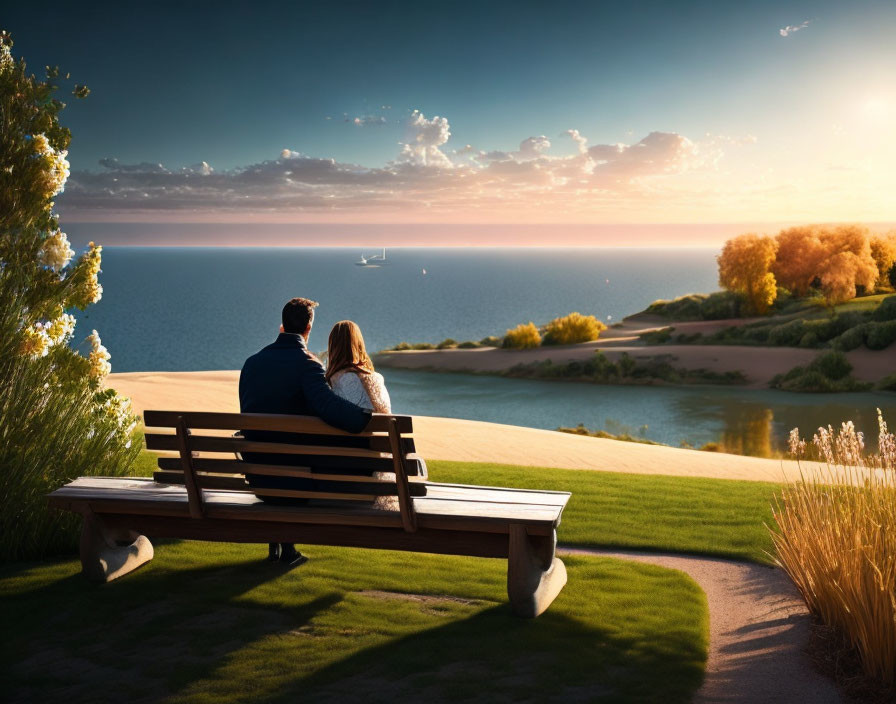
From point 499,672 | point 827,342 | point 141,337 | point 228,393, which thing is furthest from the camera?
point 141,337

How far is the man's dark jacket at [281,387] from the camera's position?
4.67m

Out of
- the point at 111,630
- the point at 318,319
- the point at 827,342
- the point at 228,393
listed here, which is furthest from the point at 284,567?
the point at 318,319

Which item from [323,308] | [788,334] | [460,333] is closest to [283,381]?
[788,334]

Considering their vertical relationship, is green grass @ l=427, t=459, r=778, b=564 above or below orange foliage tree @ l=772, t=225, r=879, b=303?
below

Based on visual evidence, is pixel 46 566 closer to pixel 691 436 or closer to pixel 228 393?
pixel 228 393

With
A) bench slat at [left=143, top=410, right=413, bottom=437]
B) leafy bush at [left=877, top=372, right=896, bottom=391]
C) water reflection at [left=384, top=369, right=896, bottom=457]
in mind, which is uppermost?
bench slat at [left=143, top=410, right=413, bottom=437]

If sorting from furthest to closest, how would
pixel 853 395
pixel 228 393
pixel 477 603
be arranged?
pixel 853 395 → pixel 228 393 → pixel 477 603

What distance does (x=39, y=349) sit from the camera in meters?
5.79

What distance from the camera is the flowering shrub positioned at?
5645 mm

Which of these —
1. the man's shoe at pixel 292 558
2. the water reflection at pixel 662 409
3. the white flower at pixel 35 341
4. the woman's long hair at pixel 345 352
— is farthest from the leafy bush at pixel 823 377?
the white flower at pixel 35 341

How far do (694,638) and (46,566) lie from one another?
4002 mm

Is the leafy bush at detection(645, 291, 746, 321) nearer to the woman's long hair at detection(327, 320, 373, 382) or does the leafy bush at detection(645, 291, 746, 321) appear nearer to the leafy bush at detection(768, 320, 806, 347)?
the leafy bush at detection(768, 320, 806, 347)

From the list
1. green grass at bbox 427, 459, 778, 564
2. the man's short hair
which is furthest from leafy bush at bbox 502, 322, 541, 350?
the man's short hair

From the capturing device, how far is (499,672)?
13.3ft
